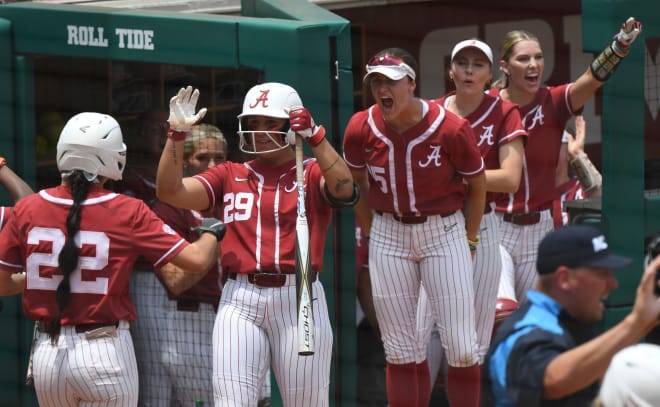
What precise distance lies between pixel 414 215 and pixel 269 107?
0.70m

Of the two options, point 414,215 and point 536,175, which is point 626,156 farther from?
A: point 414,215

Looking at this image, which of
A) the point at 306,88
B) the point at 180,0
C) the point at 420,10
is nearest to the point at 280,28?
the point at 306,88

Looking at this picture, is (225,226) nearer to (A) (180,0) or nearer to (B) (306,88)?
(B) (306,88)

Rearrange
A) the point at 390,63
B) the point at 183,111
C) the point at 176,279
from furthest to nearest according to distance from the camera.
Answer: the point at 176,279
the point at 390,63
the point at 183,111

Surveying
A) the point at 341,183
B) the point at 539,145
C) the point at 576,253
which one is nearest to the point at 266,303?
the point at 341,183

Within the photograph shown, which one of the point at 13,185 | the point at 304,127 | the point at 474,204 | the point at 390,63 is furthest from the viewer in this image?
the point at 13,185

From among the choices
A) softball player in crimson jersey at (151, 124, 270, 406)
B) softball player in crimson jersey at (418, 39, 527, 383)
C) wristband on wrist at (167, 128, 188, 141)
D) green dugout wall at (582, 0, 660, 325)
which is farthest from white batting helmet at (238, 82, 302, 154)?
green dugout wall at (582, 0, 660, 325)

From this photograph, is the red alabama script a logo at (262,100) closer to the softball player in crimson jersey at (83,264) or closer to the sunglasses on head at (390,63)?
the sunglasses on head at (390,63)

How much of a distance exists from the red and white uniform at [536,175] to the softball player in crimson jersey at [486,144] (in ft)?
0.86

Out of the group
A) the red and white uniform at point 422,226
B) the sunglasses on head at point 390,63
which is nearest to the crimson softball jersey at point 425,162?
the red and white uniform at point 422,226

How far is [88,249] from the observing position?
4.49 meters

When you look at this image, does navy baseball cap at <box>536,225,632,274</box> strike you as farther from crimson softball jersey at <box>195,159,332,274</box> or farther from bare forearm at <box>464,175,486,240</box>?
bare forearm at <box>464,175,486,240</box>

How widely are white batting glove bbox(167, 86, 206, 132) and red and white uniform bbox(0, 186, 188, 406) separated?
0.37 metres

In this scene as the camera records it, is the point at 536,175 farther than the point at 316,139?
Yes
